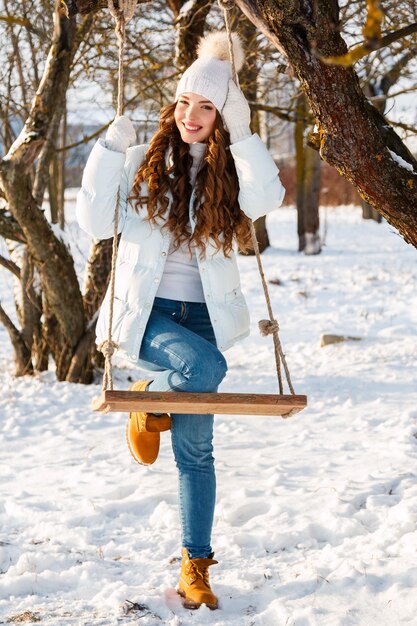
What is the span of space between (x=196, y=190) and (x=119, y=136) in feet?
1.11

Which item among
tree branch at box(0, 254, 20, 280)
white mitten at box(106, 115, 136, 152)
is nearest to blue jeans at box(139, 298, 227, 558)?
white mitten at box(106, 115, 136, 152)

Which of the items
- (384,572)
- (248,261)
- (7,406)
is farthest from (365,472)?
(248,261)

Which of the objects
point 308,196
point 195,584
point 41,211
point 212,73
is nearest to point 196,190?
point 212,73

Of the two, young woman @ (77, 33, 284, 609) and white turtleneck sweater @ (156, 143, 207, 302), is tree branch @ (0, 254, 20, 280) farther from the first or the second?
white turtleneck sweater @ (156, 143, 207, 302)

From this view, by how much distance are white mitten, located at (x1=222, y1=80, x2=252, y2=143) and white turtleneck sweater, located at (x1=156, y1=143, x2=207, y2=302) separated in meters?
0.22

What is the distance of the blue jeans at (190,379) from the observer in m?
2.74

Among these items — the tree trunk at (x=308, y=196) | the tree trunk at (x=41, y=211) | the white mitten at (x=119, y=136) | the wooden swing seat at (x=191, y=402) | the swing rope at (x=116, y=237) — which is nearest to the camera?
the wooden swing seat at (x=191, y=402)

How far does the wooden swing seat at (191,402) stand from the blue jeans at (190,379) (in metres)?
0.20

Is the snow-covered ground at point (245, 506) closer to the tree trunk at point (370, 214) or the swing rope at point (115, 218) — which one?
the swing rope at point (115, 218)

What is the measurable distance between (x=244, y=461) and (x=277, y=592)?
166cm

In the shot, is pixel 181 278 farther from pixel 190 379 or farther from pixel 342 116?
pixel 342 116

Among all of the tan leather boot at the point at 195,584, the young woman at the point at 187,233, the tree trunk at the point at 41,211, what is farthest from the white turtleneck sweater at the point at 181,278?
the tree trunk at the point at 41,211

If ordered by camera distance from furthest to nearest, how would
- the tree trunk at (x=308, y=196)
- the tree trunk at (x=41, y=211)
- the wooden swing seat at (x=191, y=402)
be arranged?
1. the tree trunk at (x=308, y=196)
2. the tree trunk at (x=41, y=211)
3. the wooden swing seat at (x=191, y=402)

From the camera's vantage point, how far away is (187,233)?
Answer: 116 inches
